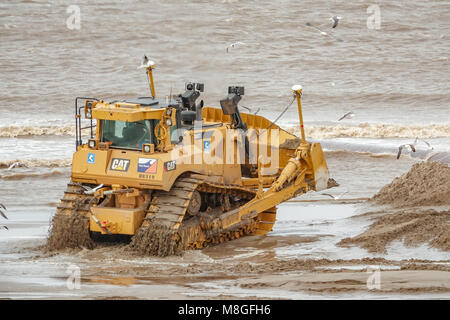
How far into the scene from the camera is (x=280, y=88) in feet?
110

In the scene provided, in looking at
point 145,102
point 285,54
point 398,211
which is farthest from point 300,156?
point 285,54

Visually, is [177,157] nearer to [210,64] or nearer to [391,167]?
[391,167]

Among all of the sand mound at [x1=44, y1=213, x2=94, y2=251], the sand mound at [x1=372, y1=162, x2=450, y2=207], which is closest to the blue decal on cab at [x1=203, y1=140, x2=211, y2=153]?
the sand mound at [x1=44, y1=213, x2=94, y2=251]

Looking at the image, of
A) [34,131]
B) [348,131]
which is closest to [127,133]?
[34,131]

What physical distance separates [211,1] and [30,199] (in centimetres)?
2481

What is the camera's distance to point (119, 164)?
12312 millimetres

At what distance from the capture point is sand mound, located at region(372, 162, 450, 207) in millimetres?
14918

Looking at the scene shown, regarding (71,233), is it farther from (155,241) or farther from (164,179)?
(164,179)

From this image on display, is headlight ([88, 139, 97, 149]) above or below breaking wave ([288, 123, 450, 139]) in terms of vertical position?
above

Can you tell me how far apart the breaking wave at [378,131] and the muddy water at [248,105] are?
0.07 m

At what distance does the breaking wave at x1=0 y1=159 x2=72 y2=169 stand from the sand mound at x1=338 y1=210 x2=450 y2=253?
10.7 metres

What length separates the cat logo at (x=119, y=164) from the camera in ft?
40.2

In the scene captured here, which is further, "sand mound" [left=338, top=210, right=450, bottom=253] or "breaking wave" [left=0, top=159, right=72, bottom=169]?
"breaking wave" [left=0, top=159, right=72, bottom=169]

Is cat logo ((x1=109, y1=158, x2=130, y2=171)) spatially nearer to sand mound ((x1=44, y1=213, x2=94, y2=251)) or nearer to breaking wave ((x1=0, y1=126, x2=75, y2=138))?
sand mound ((x1=44, y1=213, x2=94, y2=251))
